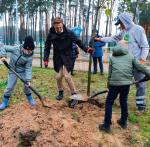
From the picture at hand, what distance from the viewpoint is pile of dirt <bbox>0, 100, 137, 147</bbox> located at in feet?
18.2

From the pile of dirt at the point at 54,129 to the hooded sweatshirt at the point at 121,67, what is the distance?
2.59 ft

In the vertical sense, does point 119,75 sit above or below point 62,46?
below

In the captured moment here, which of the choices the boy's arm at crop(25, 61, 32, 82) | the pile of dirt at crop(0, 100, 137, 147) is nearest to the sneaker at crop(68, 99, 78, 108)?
the pile of dirt at crop(0, 100, 137, 147)

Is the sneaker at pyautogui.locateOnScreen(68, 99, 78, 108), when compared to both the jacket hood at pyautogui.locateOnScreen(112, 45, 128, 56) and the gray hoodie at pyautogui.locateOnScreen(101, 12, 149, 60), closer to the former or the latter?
the gray hoodie at pyautogui.locateOnScreen(101, 12, 149, 60)

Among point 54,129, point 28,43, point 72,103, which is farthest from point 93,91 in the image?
point 54,129

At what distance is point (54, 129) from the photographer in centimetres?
580

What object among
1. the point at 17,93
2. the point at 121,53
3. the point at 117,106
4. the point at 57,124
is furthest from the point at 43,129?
the point at 17,93

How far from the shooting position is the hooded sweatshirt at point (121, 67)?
606 cm

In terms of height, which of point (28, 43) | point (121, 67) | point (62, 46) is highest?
point (28, 43)

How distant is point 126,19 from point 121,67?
130 centimetres

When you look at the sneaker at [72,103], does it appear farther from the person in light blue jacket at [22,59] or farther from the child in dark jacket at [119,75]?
the child in dark jacket at [119,75]

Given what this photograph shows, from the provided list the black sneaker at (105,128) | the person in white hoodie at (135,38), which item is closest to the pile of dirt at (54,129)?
the black sneaker at (105,128)

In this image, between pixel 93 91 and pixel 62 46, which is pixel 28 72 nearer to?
pixel 62 46

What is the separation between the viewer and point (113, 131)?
6.18 m
